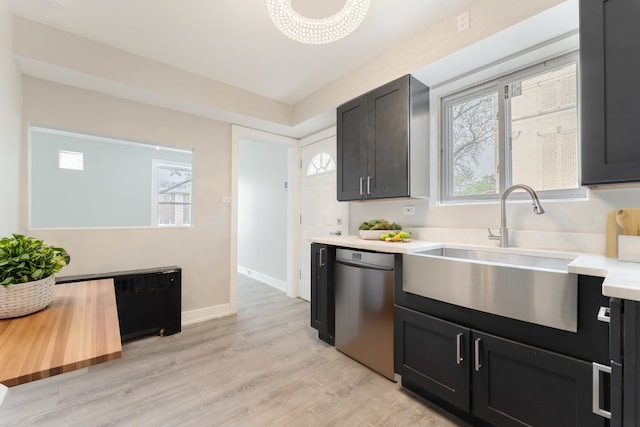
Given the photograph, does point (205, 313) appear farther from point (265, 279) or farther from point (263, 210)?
point (263, 210)

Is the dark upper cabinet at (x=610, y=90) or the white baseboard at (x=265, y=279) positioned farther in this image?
the white baseboard at (x=265, y=279)

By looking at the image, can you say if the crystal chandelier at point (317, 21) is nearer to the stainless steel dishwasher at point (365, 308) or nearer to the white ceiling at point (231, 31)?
the white ceiling at point (231, 31)

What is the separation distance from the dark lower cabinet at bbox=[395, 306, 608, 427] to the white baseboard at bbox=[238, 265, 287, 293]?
2665mm

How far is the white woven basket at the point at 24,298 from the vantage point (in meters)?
0.89

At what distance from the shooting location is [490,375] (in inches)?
53.0

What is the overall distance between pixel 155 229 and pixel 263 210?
2146 millimetres

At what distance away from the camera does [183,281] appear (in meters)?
2.92

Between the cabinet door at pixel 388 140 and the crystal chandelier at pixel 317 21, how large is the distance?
793 millimetres

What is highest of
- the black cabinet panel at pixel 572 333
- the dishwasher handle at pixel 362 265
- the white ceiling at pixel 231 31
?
the white ceiling at pixel 231 31

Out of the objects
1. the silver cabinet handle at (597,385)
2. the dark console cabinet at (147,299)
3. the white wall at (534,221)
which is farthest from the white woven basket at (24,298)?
the white wall at (534,221)

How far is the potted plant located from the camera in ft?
2.93

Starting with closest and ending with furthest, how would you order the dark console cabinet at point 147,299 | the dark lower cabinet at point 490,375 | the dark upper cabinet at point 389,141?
1. the dark lower cabinet at point 490,375
2. the dark upper cabinet at point 389,141
3. the dark console cabinet at point 147,299

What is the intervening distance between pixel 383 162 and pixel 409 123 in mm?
357

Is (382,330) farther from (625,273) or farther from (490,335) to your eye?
(625,273)
